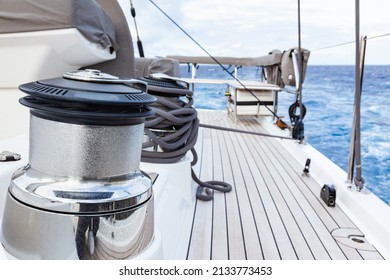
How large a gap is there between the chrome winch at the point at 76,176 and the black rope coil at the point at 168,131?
26.3 inches

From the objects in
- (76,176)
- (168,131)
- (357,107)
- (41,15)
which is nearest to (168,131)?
(168,131)

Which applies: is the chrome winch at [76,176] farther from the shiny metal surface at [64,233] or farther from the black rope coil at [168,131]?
the black rope coil at [168,131]

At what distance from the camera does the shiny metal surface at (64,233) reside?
0.49m

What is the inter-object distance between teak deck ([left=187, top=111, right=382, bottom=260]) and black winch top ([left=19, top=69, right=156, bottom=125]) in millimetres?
790

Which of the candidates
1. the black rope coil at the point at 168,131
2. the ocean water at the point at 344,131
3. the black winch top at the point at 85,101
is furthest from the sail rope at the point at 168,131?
the ocean water at the point at 344,131

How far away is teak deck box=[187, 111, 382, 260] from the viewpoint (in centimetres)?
122

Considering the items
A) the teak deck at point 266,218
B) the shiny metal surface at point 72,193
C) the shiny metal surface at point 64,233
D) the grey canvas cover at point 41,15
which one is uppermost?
the grey canvas cover at point 41,15

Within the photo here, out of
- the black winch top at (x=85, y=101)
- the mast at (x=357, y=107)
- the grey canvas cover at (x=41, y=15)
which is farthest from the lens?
the mast at (x=357, y=107)

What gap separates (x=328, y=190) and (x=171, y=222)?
0.96m

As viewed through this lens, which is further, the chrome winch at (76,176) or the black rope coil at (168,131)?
the black rope coil at (168,131)

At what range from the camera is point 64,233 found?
1.60ft

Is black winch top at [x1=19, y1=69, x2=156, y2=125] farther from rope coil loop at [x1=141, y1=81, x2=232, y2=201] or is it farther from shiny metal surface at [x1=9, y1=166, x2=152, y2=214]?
rope coil loop at [x1=141, y1=81, x2=232, y2=201]

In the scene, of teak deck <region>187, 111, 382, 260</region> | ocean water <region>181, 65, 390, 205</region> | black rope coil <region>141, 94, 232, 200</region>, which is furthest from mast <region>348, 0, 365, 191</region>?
black rope coil <region>141, 94, 232, 200</region>
